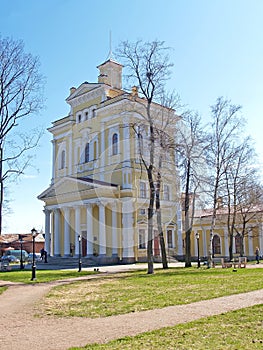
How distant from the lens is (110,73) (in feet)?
149

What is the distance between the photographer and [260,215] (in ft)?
139

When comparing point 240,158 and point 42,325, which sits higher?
point 240,158

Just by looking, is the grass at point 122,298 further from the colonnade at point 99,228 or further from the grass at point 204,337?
the colonnade at point 99,228

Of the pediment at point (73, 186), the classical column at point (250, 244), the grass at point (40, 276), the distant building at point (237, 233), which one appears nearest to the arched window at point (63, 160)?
the pediment at point (73, 186)

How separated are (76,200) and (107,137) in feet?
23.1

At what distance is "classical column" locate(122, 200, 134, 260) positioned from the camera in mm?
38031

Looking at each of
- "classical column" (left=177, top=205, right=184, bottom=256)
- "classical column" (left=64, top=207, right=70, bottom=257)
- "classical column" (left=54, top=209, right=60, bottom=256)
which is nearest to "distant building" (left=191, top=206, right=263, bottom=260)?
"classical column" (left=177, top=205, right=184, bottom=256)

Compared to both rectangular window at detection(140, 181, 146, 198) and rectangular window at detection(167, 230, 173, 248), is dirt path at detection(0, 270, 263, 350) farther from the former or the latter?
rectangular window at detection(167, 230, 173, 248)

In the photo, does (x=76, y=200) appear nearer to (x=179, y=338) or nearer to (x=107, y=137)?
(x=107, y=137)

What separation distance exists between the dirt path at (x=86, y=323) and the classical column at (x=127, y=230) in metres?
26.0

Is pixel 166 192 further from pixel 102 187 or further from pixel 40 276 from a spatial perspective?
pixel 40 276

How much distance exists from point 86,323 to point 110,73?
129 feet

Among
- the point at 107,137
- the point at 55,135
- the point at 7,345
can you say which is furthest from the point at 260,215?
the point at 7,345

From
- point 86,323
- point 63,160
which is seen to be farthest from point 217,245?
point 86,323
